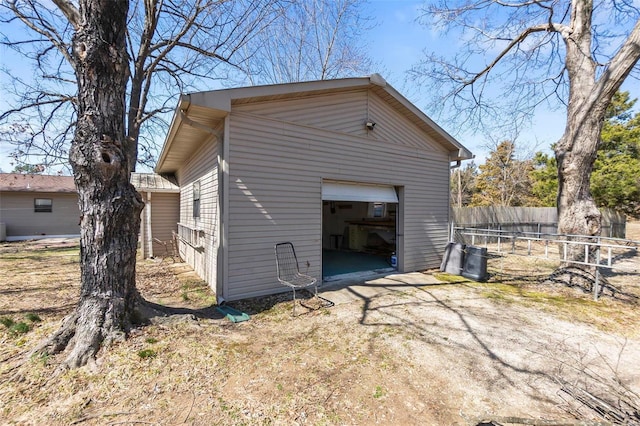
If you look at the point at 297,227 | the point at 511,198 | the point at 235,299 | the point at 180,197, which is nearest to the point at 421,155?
the point at 297,227

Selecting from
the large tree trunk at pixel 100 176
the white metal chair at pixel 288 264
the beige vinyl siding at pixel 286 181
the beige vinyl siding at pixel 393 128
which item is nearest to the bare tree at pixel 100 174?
the large tree trunk at pixel 100 176

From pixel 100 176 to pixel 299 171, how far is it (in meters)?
3.10

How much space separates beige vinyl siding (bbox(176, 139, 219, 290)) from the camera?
17.0 ft

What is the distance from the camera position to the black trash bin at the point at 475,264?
6450mm

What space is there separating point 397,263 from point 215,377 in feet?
17.7

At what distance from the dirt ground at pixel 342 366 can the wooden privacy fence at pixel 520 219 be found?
6641 mm

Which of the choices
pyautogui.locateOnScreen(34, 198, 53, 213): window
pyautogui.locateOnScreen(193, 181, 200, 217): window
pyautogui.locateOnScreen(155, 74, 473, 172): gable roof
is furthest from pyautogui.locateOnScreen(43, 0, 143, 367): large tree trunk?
pyautogui.locateOnScreen(34, 198, 53, 213): window

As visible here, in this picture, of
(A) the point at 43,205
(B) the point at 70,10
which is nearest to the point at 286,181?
(B) the point at 70,10

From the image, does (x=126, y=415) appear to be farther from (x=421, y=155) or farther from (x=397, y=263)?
(x=421, y=155)

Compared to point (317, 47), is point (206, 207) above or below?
Result: below

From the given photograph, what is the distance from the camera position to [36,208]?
587 inches

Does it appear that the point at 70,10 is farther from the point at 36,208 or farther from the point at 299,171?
the point at 36,208

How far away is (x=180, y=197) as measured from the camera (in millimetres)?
9727

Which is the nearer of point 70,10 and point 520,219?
point 70,10
